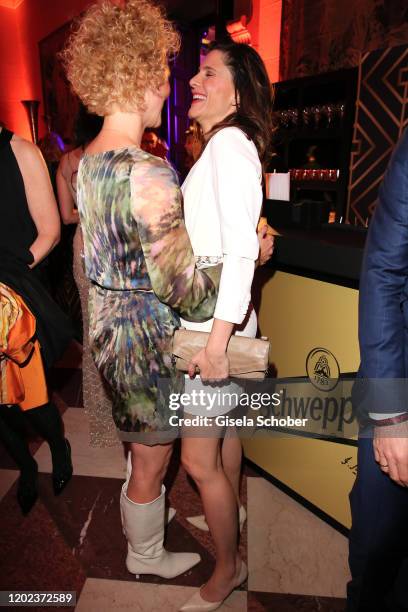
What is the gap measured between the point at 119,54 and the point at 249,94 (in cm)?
35

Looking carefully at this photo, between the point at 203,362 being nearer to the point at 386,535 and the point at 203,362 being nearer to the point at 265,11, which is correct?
the point at 386,535

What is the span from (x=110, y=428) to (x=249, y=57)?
1.83m

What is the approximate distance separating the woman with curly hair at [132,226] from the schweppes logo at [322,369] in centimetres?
66

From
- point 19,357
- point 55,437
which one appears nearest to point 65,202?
point 19,357

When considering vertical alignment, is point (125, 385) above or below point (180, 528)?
above

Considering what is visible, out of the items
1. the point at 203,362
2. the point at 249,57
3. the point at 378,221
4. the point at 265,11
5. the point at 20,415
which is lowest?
the point at 20,415

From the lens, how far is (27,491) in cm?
183

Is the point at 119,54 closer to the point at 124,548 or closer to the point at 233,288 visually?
the point at 233,288

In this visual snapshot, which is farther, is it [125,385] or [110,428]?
[110,428]

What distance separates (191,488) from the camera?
6.43 ft

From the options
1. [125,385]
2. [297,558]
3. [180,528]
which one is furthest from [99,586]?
[125,385]

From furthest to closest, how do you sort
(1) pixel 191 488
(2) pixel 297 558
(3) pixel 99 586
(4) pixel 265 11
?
(4) pixel 265 11 < (1) pixel 191 488 < (2) pixel 297 558 < (3) pixel 99 586

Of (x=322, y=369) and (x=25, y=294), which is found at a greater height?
(x=25, y=294)

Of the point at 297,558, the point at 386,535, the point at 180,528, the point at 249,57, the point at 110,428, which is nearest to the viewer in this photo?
the point at 386,535
